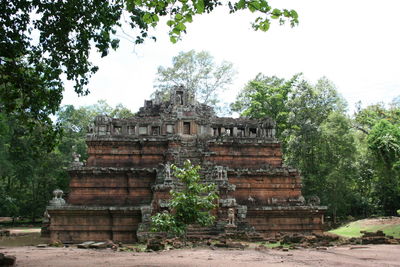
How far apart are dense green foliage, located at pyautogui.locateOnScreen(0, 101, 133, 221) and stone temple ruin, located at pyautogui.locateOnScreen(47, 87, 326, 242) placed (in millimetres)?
12077

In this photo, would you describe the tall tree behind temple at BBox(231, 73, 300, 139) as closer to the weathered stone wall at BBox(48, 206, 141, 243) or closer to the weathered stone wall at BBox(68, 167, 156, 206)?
the weathered stone wall at BBox(68, 167, 156, 206)

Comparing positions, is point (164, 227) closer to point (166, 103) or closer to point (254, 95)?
point (166, 103)

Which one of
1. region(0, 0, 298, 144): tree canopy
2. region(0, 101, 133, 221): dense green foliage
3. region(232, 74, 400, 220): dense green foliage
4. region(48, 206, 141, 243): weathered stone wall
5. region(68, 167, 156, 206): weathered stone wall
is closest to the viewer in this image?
region(0, 0, 298, 144): tree canopy

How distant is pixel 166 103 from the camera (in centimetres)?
2772

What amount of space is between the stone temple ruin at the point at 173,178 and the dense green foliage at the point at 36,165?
12077mm

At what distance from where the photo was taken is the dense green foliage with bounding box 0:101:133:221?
117 feet

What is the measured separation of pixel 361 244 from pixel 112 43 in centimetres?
1238

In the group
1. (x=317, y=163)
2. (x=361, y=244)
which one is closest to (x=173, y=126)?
(x=361, y=244)

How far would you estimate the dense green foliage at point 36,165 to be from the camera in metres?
35.8

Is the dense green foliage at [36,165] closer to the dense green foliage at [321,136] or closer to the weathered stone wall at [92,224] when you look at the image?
the weathered stone wall at [92,224]

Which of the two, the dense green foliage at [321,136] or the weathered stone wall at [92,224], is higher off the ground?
the dense green foliage at [321,136]

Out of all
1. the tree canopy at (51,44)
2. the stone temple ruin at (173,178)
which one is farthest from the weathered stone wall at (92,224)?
the tree canopy at (51,44)

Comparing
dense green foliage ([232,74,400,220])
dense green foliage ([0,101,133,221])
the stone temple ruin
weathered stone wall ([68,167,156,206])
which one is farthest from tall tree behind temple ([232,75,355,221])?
dense green foliage ([0,101,133,221])

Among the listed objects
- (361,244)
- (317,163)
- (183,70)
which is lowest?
(361,244)
